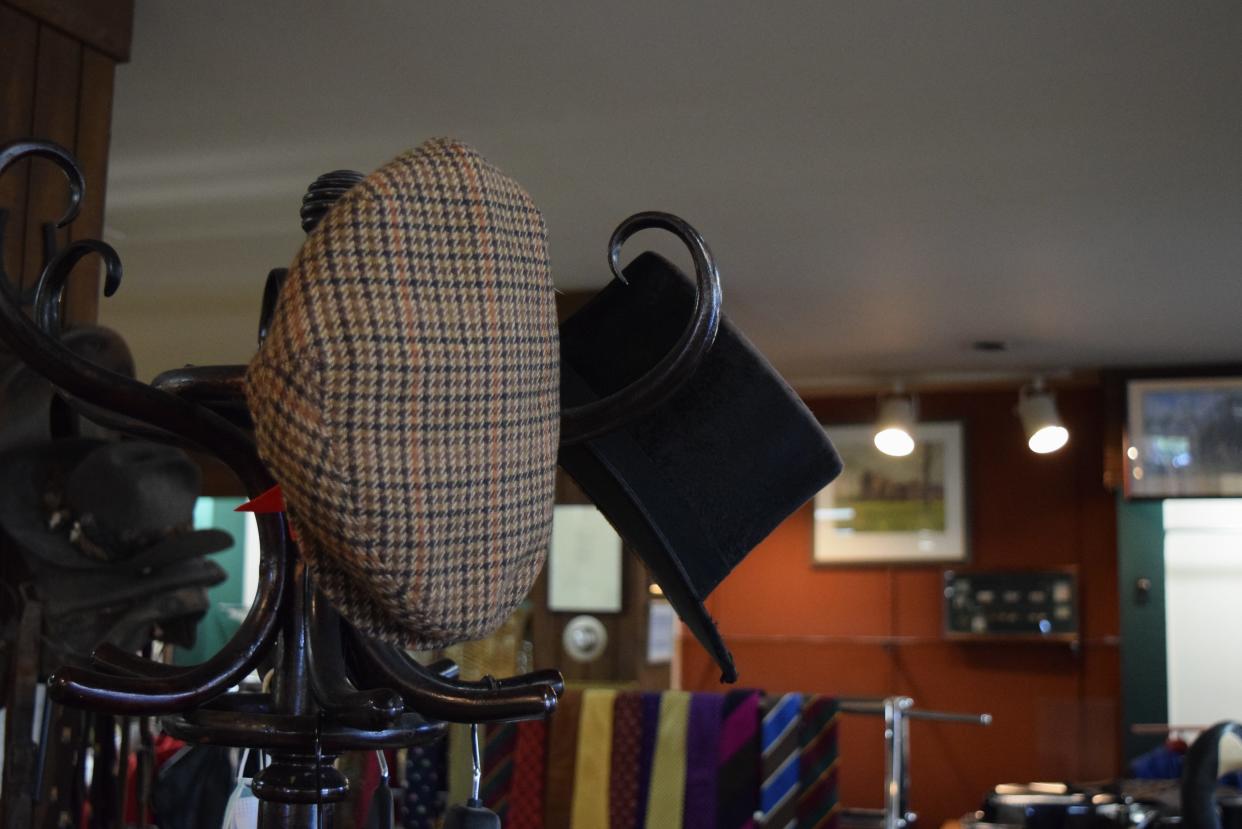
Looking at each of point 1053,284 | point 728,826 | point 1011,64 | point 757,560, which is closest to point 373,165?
point 1011,64

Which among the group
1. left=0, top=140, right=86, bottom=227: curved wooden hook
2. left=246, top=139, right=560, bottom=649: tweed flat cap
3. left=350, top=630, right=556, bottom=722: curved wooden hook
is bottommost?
Answer: left=350, top=630, right=556, bottom=722: curved wooden hook

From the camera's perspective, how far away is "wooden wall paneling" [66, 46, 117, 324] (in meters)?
1.68

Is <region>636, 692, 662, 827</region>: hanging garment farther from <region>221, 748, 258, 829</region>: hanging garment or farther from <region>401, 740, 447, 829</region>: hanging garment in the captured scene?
<region>221, 748, 258, 829</region>: hanging garment

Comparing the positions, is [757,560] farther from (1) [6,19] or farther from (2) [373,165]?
(1) [6,19]

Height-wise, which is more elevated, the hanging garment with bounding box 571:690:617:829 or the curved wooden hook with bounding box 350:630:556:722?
the curved wooden hook with bounding box 350:630:556:722

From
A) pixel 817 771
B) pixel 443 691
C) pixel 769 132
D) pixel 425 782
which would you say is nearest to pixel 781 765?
pixel 817 771

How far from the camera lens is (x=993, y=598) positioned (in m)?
5.00

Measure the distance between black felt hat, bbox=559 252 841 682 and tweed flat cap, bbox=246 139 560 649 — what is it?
0.42 ft

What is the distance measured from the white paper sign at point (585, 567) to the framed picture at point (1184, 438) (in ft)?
6.55

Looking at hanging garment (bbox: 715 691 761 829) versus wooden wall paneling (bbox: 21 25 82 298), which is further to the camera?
hanging garment (bbox: 715 691 761 829)

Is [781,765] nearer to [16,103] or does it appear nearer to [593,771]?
[593,771]

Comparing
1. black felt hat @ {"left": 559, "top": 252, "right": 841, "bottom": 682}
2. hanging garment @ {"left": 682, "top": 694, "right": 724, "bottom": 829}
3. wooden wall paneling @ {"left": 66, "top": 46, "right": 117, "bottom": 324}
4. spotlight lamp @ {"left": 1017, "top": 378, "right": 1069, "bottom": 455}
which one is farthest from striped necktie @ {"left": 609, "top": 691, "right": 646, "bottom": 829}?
spotlight lamp @ {"left": 1017, "top": 378, "right": 1069, "bottom": 455}

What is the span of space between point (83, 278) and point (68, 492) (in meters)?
0.59

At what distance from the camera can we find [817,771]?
2.31 m
